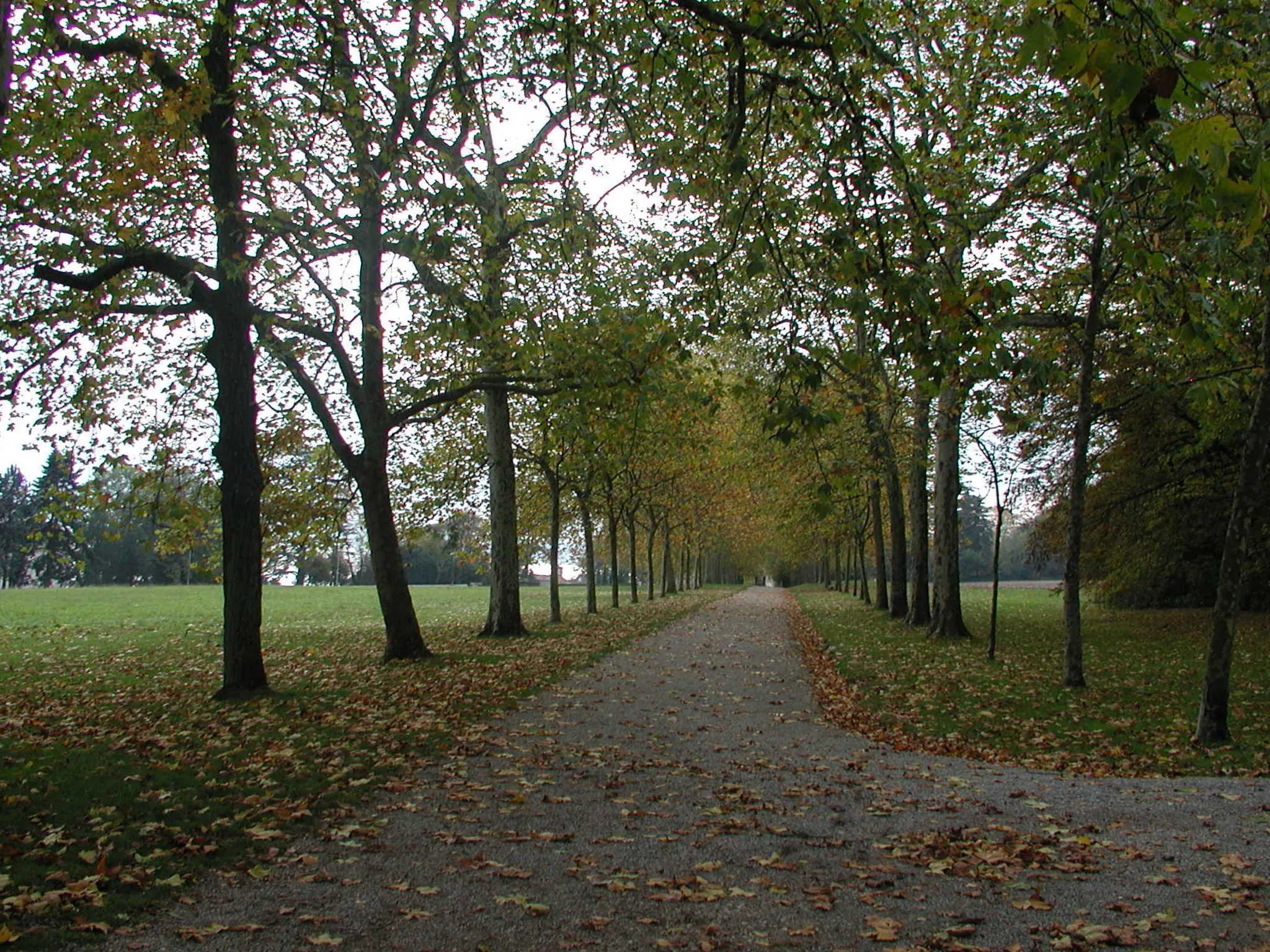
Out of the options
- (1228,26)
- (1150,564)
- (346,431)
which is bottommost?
(1150,564)

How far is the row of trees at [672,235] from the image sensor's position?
16.1 feet

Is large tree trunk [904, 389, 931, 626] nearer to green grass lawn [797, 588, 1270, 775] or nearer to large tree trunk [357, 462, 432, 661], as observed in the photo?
green grass lawn [797, 588, 1270, 775]

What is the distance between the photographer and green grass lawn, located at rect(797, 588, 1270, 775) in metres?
8.35

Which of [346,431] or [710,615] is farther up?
[346,431]

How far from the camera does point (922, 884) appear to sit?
4648 millimetres

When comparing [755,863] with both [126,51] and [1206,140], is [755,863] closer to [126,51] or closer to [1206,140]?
[1206,140]

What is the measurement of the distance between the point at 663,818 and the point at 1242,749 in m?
6.19

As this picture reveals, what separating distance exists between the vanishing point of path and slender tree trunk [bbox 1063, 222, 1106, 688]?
4962 millimetres

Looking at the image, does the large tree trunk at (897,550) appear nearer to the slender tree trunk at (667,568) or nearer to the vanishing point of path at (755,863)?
the slender tree trunk at (667,568)

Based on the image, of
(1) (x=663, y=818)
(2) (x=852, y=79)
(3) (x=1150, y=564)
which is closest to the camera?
(2) (x=852, y=79)

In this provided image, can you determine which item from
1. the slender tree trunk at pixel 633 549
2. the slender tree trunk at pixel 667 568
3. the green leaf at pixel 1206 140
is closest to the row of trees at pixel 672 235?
the green leaf at pixel 1206 140

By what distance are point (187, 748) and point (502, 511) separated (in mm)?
11519

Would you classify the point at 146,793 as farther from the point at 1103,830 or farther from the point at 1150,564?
the point at 1150,564

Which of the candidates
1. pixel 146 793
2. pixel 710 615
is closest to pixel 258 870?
pixel 146 793
